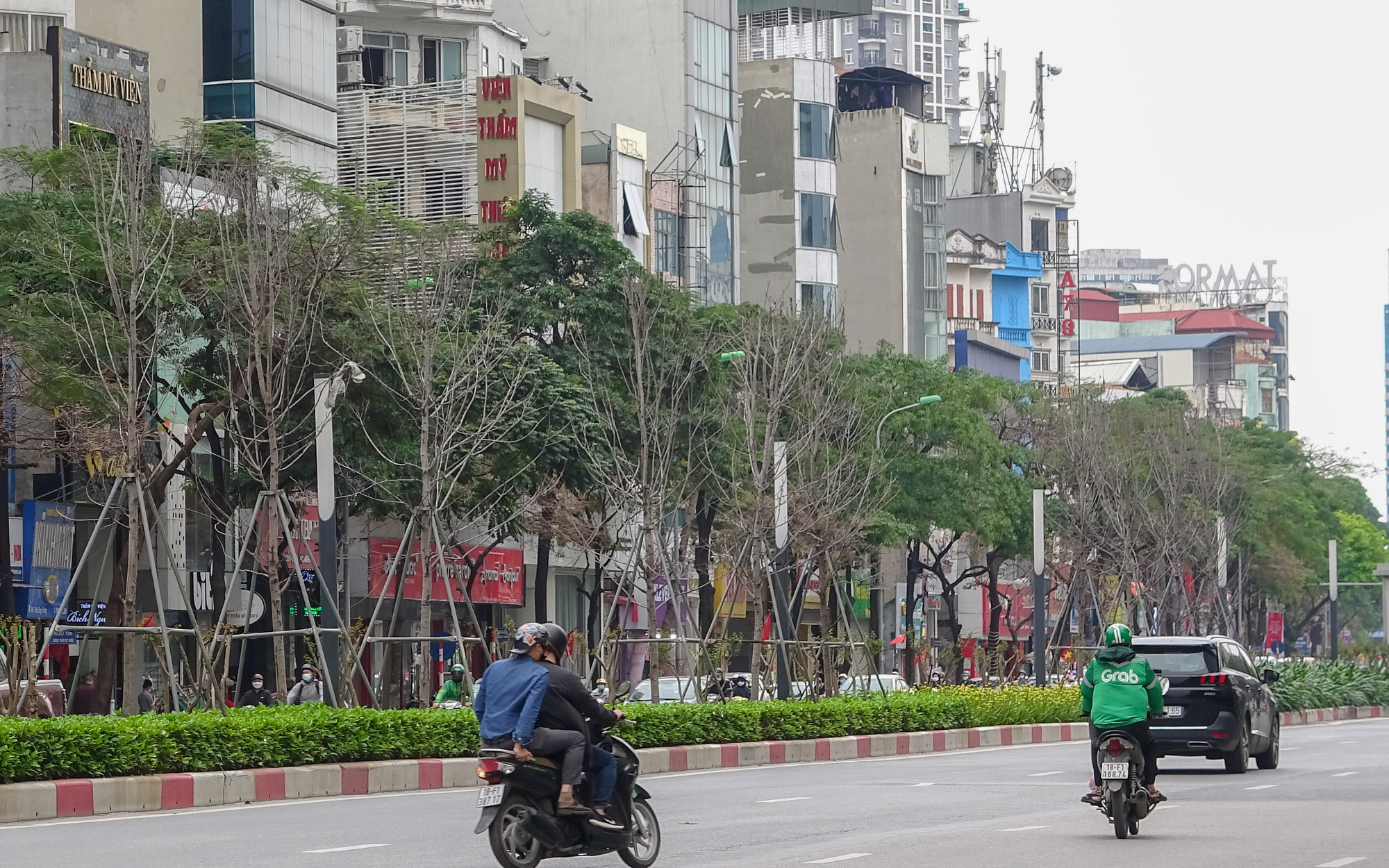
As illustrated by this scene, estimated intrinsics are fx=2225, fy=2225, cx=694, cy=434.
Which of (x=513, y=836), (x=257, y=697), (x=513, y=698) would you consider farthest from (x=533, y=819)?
(x=257, y=697)

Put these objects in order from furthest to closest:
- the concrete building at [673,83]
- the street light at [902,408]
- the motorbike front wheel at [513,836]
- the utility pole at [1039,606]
A: the concrete building at [673,83] < the street light at [902,408] < the utility pole at [1039,606] < the motorbike front wheel at [513,836]

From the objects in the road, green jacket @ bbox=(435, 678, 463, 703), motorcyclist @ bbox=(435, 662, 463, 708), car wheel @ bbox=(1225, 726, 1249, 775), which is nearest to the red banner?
motorcyclist @ bbox=(435, 662, 463, 708)

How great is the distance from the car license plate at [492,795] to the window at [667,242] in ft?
168

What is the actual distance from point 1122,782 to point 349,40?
45.1 metres

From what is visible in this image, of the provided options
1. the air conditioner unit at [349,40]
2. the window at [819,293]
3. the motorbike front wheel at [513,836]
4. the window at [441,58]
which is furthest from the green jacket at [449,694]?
the window at [819,293]

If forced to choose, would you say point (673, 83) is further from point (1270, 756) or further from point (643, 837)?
point (643, 837)

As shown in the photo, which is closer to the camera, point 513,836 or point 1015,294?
point 513,836

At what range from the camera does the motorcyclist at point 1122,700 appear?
1534cm

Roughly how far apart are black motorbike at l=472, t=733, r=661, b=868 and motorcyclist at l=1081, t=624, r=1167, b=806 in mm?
4232

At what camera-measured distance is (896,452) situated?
54.5 meters

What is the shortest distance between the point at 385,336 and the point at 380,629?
1556 centimetres

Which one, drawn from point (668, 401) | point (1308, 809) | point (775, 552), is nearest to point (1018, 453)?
point (668, 401)

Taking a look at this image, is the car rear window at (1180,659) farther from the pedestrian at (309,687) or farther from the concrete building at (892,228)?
the concrete building at (892,228)

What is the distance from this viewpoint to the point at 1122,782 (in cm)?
1498
